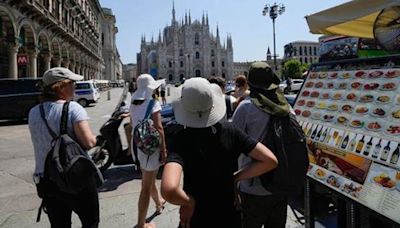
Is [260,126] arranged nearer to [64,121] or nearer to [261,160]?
[261,160]

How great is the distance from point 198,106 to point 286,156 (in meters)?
0.90

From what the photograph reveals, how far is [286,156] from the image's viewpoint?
232cm

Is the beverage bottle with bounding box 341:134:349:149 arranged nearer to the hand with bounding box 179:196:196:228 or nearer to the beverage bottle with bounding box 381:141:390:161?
the beverage bottle with bounding box 381:141:390:161

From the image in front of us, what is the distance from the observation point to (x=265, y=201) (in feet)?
8.10

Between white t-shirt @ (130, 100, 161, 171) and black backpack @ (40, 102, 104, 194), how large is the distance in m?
1.06

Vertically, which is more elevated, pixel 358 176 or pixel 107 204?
pixel 358 176

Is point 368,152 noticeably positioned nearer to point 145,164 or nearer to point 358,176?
point 358,176

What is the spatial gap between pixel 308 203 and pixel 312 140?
1.90 feet

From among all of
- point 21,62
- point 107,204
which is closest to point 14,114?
point 21,62

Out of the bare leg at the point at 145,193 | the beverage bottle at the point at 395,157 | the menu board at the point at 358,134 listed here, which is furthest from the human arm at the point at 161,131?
the beverage bottle at the point at 395,157

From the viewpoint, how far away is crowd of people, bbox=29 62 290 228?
1.77 metres

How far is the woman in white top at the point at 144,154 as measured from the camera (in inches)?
140

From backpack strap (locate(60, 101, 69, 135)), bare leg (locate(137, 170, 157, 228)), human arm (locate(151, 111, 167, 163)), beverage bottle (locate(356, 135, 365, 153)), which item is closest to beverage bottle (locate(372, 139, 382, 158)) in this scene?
beverage bottle (locate(356, 135, 365, 153))

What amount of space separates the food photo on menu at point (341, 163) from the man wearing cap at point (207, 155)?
1017 mm
